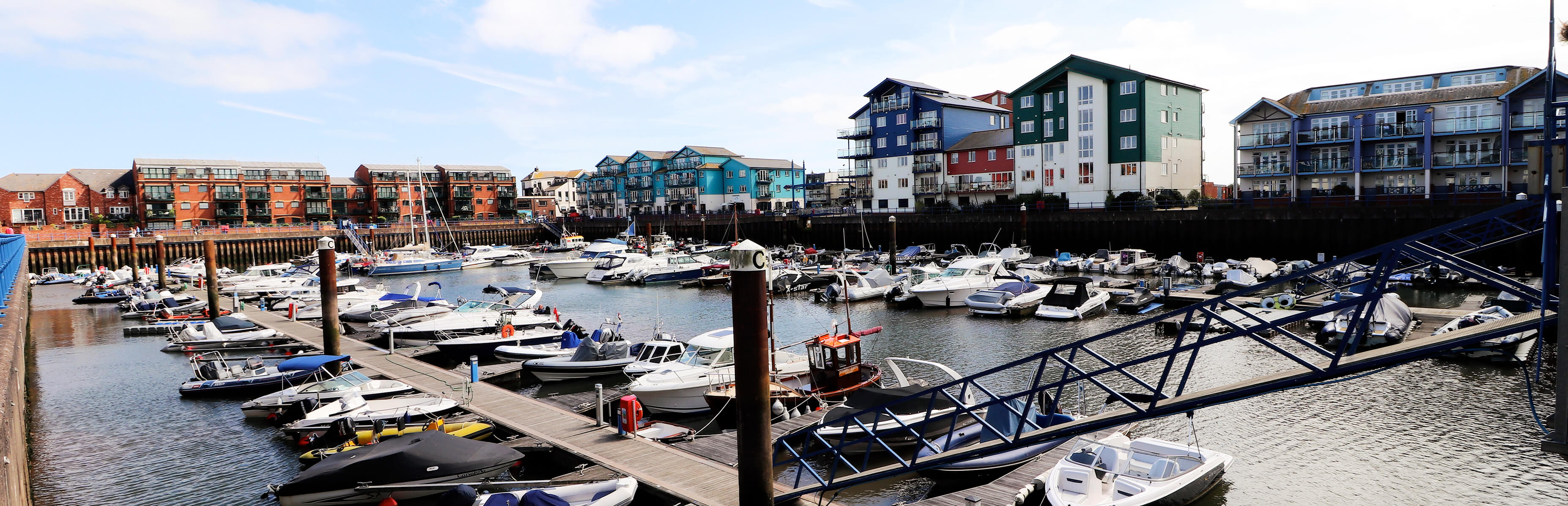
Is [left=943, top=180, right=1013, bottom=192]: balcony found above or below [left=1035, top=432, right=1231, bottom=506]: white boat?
above

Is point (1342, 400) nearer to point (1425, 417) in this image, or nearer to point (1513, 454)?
point (1425, 417)

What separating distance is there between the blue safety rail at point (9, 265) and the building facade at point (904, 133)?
70.1m

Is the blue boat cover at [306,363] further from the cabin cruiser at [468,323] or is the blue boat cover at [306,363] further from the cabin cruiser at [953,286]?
the cabin cruiser at [953,286]

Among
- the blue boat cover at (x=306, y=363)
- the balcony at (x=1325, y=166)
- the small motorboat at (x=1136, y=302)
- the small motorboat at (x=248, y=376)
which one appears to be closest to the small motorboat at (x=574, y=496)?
the blue boat cover at (x=306, y=363)

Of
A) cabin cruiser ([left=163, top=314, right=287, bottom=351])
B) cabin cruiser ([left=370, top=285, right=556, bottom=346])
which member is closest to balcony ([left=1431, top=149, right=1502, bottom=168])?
cabin cruiser ([left=370, top=285, right=556, bottom=346])

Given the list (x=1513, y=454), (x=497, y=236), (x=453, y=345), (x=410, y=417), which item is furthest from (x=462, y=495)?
(x=497, y=236)

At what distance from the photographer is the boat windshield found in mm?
21812

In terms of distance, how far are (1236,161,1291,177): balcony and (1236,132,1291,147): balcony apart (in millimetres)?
1457

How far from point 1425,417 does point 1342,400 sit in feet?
6.23

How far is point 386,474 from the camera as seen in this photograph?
46.0 feet

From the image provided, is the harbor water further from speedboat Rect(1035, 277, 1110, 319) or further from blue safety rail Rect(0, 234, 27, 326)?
blue safety rail Rect(0, 234, 27, 326)

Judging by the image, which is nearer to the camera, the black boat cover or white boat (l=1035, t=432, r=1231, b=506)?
white boat (l=1035, t=432, r=1231, b=506)

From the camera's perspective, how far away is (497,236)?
103812 mm

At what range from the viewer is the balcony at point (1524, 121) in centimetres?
5212
